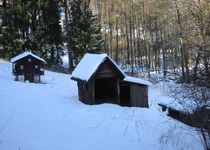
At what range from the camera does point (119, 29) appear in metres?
64.3

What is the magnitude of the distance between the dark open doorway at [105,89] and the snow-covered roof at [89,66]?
1676 mm

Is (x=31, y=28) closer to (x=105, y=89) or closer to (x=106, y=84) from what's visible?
(x=106, y=84)

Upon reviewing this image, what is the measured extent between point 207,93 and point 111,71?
12.9 m

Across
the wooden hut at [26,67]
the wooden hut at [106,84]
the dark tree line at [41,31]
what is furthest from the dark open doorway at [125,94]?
the dark tree line at [41,31]

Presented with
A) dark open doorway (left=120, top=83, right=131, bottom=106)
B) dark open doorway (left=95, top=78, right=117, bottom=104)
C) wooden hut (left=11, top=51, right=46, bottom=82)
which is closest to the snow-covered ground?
dark open doorway (left=120, top=83, right=131, bottom=106)

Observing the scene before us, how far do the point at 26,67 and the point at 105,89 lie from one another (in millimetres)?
8302

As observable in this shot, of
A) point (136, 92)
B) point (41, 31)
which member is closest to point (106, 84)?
point (136, 92)

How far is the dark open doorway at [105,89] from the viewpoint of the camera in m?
24.5

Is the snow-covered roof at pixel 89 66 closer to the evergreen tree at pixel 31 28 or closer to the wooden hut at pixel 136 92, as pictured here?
the wooden hut at pixel 136 92

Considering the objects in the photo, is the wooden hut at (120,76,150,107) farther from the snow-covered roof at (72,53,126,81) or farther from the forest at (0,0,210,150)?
the snow-covered roof at (72,53,126,81)

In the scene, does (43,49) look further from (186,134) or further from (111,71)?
(186,134)

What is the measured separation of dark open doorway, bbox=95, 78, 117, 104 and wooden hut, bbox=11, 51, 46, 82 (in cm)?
718

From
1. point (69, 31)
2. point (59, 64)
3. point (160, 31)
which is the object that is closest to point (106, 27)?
point (160, 31)

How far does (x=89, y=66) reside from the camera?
2295cm
